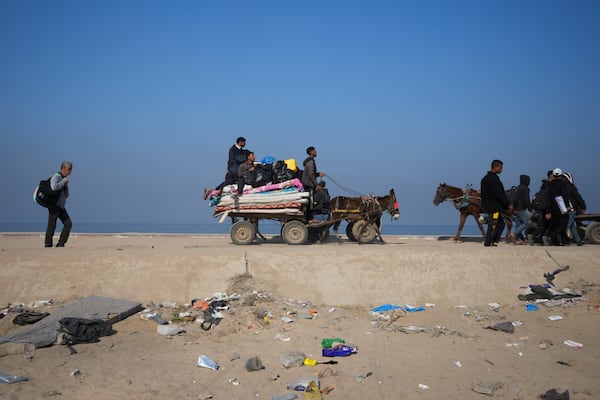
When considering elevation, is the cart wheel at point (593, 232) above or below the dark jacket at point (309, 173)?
below

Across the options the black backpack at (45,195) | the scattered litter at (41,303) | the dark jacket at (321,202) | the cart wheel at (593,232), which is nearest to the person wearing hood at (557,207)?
the cart wheel at (593,232)

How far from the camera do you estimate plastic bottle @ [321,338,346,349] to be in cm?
597

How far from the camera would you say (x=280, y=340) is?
6215mm

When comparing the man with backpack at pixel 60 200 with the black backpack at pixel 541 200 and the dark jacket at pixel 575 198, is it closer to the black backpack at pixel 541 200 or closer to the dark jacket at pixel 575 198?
the black backpack at pixel 541 200

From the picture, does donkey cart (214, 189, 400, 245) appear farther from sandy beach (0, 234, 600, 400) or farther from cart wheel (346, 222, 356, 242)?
sandy beach (0, 234, 600, 400)

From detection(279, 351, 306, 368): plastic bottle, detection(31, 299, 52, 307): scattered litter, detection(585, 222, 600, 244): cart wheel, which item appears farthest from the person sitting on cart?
detection(585, 222, 600, 244): cart wheel

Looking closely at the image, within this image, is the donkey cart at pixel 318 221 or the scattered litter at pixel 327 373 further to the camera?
the donkey cart at pixel 318 221

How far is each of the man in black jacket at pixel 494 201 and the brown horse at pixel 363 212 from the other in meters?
2.61

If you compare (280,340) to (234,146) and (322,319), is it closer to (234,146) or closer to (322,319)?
(322,319)

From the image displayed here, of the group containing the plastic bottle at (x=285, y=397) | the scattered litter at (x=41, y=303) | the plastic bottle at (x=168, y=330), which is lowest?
the plastic bottle at (x=285, y=397)

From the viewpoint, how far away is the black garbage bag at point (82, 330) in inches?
231

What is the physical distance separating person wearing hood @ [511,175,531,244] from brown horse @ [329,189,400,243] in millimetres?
3197

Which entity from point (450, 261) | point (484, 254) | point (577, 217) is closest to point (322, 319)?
point (450, 261)

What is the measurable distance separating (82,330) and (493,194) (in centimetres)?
856
